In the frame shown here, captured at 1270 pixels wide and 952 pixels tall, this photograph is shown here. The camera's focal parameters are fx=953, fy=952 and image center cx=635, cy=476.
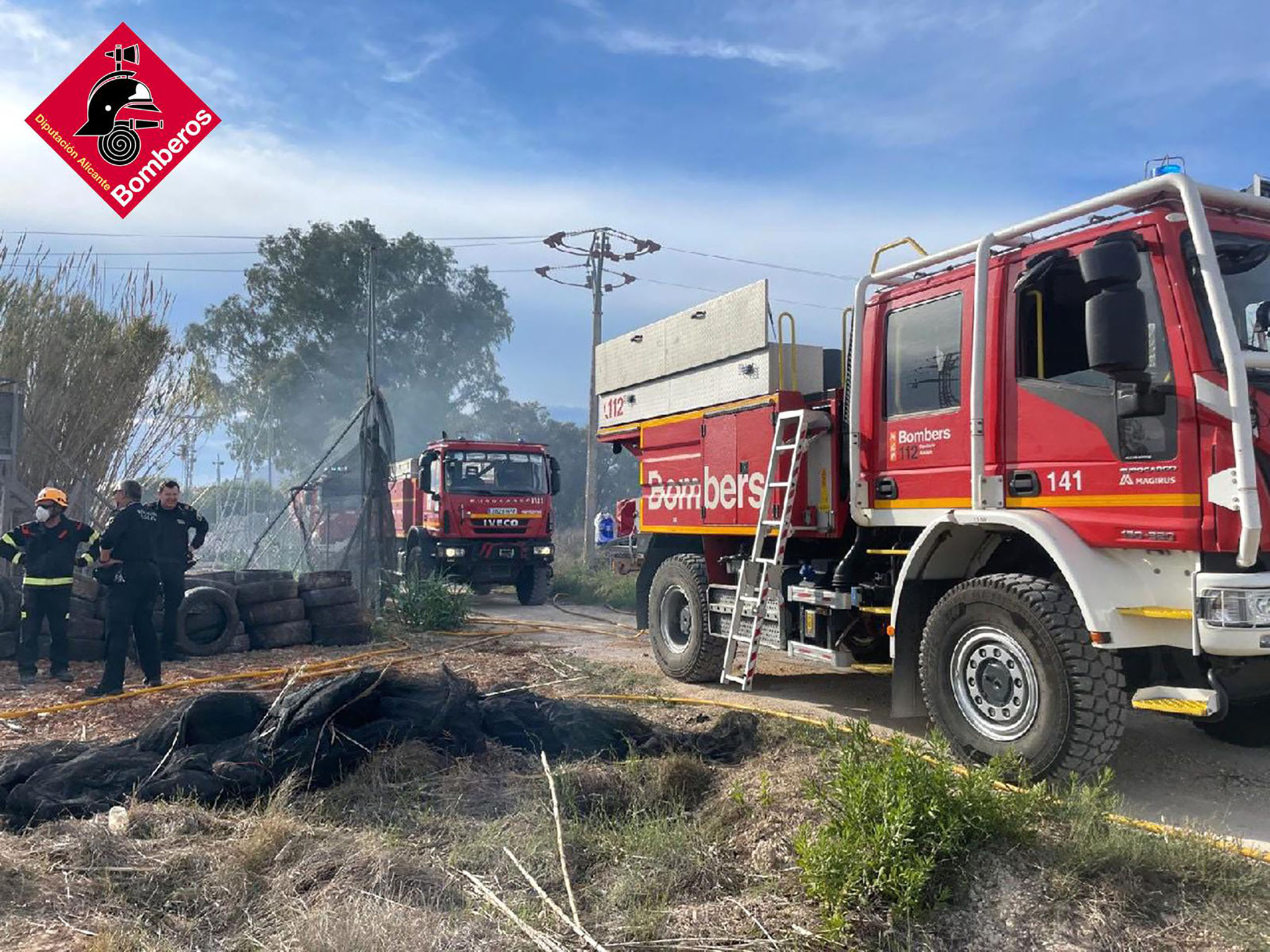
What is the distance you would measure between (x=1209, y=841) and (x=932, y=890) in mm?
1063

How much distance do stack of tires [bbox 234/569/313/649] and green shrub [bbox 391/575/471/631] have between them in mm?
1446

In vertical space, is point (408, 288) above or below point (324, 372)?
above

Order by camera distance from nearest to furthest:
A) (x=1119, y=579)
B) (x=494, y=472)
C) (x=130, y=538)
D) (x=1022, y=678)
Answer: (x=1119, y=579) → (x=1022, y=678) → (x=130, y=538) → (x=494, y=472)

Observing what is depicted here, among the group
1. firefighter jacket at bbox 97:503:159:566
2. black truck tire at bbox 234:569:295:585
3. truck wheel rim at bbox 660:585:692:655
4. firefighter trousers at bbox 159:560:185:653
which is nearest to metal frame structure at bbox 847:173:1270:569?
truck wheel rim at bbox 660:585:692:655

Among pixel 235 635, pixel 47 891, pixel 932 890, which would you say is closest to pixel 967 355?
pixel 932 890

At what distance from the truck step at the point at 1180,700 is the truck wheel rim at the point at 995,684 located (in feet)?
1.46

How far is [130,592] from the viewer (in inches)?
301

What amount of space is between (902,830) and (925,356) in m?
3.19

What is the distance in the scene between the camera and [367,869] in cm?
363

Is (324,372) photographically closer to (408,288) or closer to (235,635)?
(408,288)

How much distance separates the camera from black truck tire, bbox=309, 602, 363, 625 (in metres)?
10.0

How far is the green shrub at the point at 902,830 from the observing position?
315cm

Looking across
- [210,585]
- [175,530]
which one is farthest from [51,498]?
[210,585]

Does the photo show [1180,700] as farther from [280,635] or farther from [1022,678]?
[280,635]
